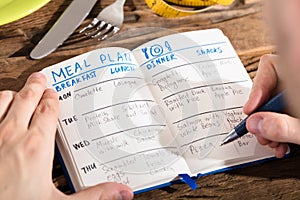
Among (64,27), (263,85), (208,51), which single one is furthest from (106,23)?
(263,85)

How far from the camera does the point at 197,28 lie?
0.94 meters

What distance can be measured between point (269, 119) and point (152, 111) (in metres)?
0.18

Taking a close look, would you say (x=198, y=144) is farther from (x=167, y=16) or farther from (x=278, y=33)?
(x=278, y=33)

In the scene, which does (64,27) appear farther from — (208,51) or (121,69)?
(208,51)

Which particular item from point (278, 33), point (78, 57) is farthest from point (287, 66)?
point (78, 57)

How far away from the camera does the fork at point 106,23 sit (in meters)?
0.92

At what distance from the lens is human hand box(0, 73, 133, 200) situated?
67 cm

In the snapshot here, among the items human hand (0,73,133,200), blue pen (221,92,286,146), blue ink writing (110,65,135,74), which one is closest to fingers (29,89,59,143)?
human hand (0,73,133,200)

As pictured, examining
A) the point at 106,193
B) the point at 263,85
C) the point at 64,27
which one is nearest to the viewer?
the point at 106,193

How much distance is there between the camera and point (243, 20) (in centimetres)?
97

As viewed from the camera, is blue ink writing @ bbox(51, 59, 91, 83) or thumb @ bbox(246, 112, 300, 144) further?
blue ink writing @ bbox(51, 59, 91, 83)

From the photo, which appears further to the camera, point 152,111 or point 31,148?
point 152,111

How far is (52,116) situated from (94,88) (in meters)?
0.09

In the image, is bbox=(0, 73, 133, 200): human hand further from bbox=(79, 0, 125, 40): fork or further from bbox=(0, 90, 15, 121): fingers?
bbox=(79, 0, 125, 40): fork
